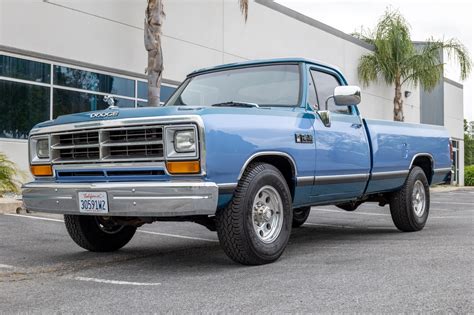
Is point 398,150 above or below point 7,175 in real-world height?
above

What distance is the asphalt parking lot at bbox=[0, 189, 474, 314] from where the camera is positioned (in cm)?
374

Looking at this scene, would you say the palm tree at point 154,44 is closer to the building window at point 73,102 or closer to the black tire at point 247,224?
the building window at point 73,102

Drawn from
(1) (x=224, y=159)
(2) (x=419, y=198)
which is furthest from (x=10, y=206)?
(2) (x=419, y=198)

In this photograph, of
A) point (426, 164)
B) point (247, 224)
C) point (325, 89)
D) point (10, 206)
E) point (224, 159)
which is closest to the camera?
point (224, 159)

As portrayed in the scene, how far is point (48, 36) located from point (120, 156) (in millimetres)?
8857

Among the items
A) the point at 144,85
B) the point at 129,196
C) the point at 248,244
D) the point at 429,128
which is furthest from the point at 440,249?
the point at 144,85

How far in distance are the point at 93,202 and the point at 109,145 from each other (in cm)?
49

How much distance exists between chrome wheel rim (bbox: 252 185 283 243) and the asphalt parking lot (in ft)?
0.93

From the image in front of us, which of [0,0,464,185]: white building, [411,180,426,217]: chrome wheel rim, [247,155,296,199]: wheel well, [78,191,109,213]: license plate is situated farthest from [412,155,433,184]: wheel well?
[0,0,464,185]: white building

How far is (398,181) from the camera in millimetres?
7293

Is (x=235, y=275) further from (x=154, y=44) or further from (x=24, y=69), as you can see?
(x=24, y=69)

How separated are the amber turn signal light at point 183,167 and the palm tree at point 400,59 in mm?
21102

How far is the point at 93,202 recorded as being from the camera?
191 inches

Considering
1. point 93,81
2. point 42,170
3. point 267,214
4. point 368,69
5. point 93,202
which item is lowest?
point 267,214
